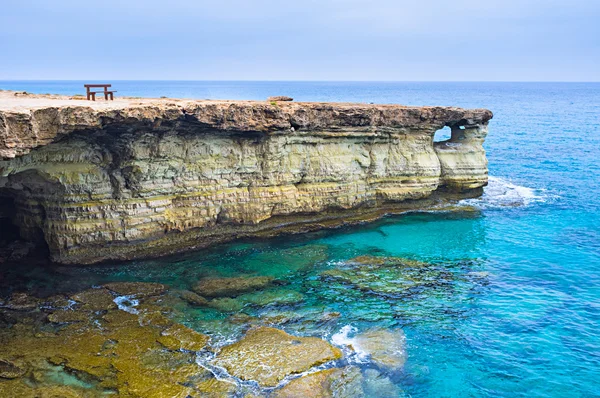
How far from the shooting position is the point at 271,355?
691 inches

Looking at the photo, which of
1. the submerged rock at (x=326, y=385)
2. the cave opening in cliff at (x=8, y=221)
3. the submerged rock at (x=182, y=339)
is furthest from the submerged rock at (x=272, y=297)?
the cave opening in cliff at (x=8, y=221)

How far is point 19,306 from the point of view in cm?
2080

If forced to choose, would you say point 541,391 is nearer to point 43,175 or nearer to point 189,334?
point 189,334

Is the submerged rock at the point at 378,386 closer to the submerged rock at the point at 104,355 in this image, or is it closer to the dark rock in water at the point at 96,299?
the submerged rock at the point at 104,355

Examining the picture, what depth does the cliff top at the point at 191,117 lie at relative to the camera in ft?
63.5

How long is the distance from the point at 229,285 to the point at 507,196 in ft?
87.4

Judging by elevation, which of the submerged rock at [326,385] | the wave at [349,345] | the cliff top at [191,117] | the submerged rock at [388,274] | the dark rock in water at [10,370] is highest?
the cliff top at [191,117]

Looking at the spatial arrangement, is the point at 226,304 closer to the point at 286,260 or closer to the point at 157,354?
the point at 157,354

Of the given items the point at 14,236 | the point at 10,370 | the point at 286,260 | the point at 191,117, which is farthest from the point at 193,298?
the point at 14,236

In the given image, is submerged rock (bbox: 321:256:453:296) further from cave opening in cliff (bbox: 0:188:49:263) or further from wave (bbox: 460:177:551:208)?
cave opening in cliff (bbox: 0:188:49:263)

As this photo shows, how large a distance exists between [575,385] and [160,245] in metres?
20.5

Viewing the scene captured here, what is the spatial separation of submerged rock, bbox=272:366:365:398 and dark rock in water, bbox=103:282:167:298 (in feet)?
30.2

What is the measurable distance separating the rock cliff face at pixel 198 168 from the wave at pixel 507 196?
456cm

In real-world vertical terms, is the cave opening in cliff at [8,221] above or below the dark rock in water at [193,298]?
above
